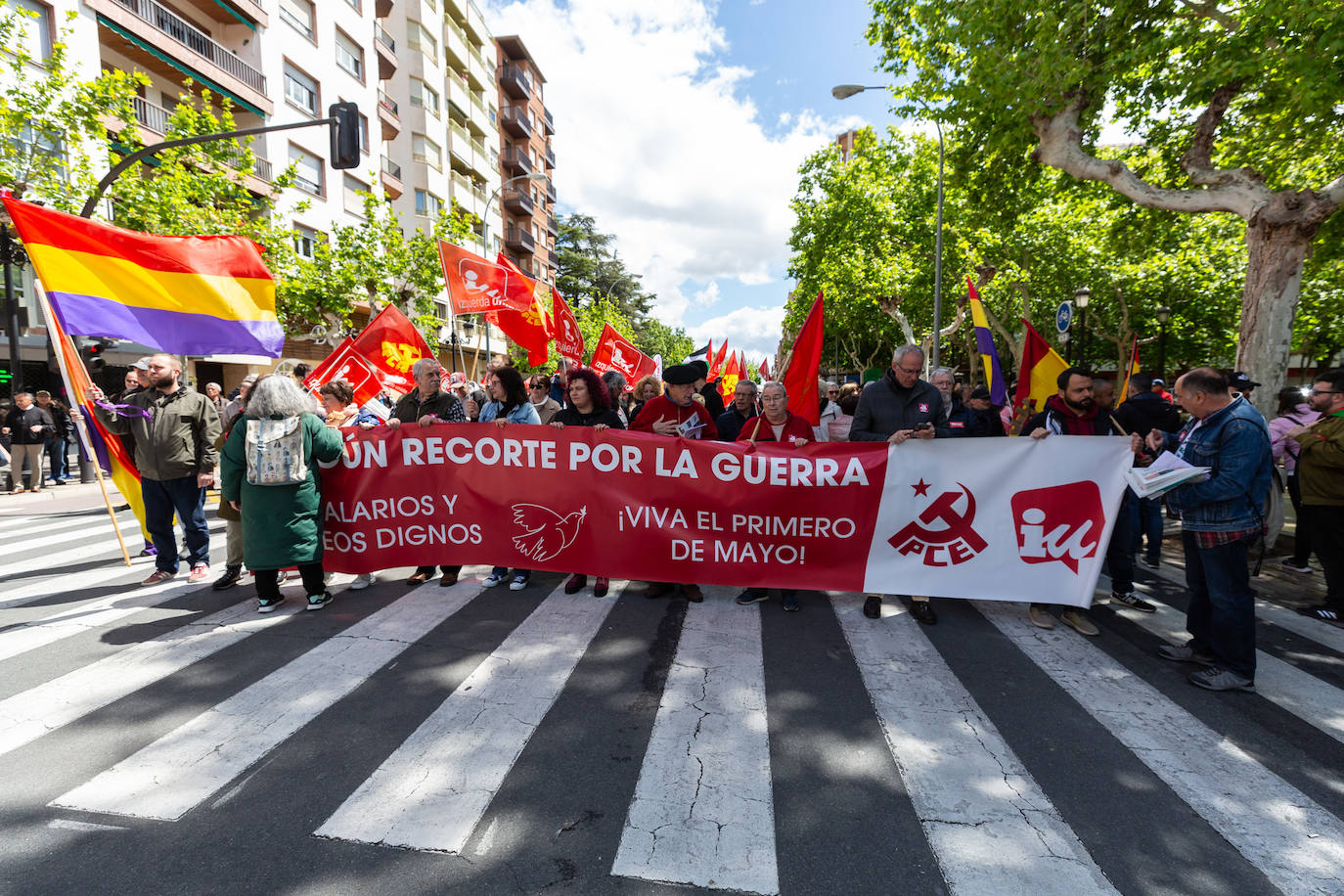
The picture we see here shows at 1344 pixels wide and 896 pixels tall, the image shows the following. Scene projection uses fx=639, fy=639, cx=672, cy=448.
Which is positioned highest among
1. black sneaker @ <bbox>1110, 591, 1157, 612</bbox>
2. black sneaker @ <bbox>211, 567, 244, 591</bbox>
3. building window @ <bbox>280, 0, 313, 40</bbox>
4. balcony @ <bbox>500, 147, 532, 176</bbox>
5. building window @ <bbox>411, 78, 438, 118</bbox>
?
balcony @ <bbox>500, 147, 532, 176</bbox>

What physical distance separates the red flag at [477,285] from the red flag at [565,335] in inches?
33.0

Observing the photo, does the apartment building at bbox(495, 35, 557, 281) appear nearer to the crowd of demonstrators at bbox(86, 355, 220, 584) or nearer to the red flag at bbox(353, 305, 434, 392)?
the red flag at bbox(353, 305, 434, 392)

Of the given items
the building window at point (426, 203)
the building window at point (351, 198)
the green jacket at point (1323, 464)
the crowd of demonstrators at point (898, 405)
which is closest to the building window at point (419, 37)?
the building window at point (426, 203)

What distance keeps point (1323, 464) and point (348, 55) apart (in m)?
35.1

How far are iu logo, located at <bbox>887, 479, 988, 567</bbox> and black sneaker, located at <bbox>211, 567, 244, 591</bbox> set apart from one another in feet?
18.0

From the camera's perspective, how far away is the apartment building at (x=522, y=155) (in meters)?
49.2

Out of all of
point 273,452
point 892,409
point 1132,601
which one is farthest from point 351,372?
point 1132,601

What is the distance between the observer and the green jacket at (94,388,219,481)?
5.31 meters

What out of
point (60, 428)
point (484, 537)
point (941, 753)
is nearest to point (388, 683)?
point (484, 537)

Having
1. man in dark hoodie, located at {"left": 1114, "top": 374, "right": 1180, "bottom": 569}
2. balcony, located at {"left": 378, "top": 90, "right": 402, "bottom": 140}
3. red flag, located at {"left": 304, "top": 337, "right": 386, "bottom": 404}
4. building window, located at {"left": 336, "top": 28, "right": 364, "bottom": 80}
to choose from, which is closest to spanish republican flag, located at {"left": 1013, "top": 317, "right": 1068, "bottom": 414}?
man in dark hoodie, located at {"left": 1114, "top": 374, "right": 1180, "bottom": 569}

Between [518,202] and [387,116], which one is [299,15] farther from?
[518,202]

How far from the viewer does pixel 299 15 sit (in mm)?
25453

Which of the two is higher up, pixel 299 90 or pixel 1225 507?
pixel 299 90

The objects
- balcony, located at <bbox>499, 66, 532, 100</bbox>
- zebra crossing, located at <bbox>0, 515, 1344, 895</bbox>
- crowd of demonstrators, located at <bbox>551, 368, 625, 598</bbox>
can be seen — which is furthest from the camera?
balcony, located at <bbox>499, 66, 532, 100</bbox>
